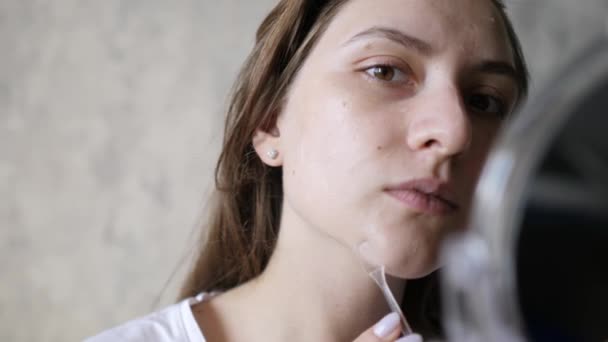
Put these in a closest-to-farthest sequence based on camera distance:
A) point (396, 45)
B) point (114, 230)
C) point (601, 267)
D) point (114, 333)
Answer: point (601, 267) → point (396, 45) → point (114, 333) → point (114, 230)

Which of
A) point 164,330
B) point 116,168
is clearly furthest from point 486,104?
point 116,168

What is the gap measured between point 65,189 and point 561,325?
3.03ft

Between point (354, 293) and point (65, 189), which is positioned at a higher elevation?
point (65, 189)

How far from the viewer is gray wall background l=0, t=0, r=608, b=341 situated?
0.99 m

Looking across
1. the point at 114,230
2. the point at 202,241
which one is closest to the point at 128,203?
the point at 114,230

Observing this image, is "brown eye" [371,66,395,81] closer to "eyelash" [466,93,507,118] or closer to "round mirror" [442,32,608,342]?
"eyelash" [466,93,507,118]

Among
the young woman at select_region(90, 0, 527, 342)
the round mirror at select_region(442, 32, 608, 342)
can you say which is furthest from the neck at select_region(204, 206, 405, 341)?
the round mirror at select_region(442, 32, 608, 342)

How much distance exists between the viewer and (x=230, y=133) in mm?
618

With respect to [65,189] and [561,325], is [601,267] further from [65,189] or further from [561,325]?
[65,189]

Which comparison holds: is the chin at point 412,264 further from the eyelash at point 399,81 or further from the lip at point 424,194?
the eyelash at point 399,81

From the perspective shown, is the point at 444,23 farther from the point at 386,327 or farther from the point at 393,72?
the point at 386,327

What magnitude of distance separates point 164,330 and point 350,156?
28 centimetres

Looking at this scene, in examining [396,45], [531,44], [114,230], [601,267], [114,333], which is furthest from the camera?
[114,230]

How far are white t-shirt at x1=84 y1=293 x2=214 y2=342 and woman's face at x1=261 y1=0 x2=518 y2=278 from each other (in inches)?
6.7
